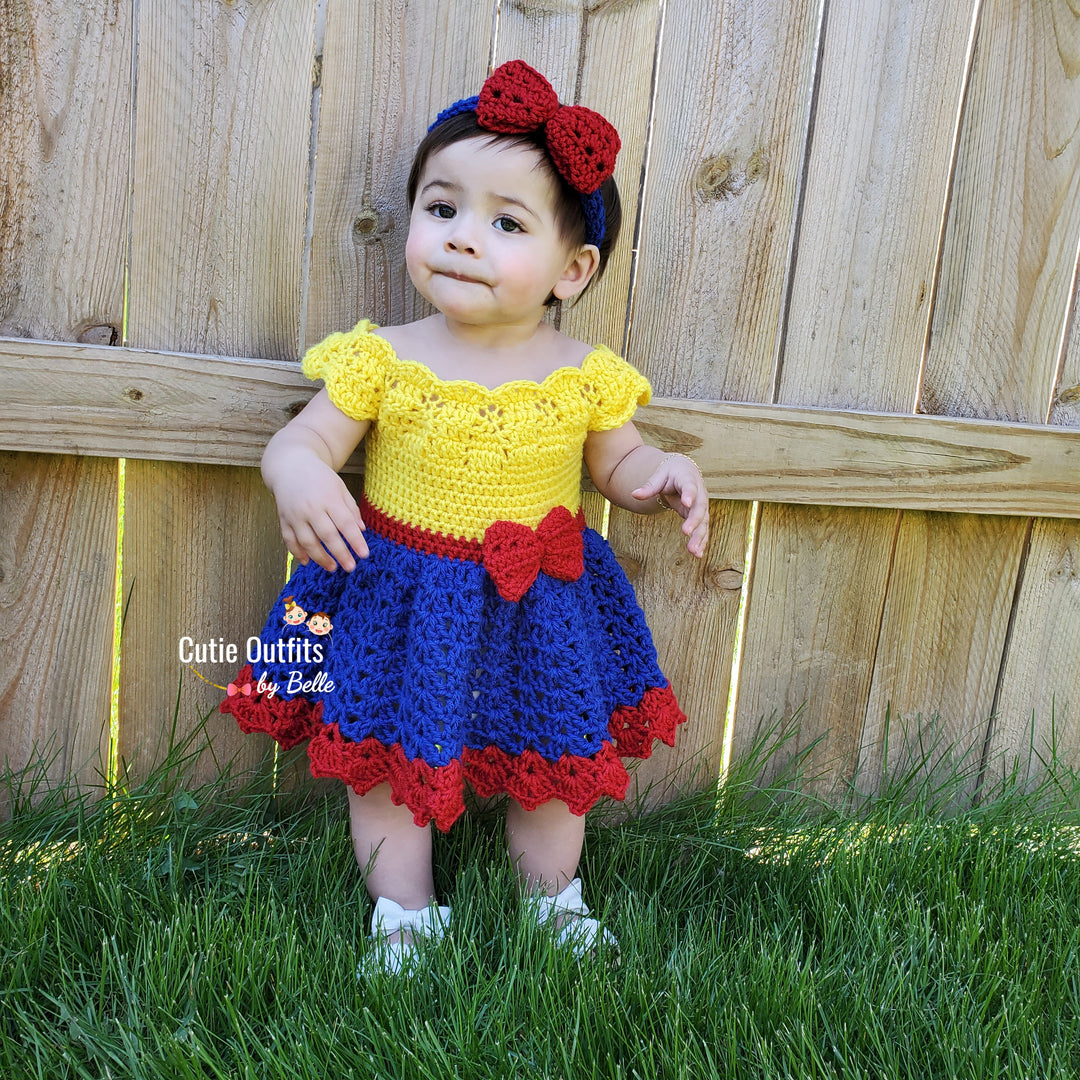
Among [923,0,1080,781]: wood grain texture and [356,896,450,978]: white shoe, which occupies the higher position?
[923,0,1080,781]: wood grain texture

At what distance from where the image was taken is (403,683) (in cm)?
149

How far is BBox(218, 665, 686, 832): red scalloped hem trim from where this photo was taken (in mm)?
1424

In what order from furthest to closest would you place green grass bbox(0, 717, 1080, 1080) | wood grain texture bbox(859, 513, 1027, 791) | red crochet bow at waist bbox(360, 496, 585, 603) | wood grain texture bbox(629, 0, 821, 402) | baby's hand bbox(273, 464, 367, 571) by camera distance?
wood grain texture bbox(859, 513, 1027, 791) → wood grain texture bbox(629, 0, 821, 402) → red crochet bow at waist bbox(360, 496, 585, 603) → baby's hand bbox(273, 464, 367, 571) → green grass bbox(0, 717, 1080, 1080)

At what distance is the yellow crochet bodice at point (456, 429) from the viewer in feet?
4.81

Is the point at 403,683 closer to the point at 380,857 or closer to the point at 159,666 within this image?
the point at 380,857

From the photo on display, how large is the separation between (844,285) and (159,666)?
1538mm

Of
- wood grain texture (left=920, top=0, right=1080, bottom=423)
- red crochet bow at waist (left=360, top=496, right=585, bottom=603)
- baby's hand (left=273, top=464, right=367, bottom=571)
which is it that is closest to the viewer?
baby's hand (left=273, top=464, right=367, bottom=571)

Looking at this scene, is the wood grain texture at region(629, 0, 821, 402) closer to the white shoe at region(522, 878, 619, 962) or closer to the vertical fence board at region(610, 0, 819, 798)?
the vertical fence board at region(610, 0, 819, 798)

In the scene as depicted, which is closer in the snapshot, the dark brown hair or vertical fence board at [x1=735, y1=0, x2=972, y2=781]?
the dark brown hair

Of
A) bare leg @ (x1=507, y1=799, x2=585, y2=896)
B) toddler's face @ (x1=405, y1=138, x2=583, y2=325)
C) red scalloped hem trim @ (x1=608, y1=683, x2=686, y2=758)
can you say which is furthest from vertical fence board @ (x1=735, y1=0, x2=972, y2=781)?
toddler's face @ (x1=405, y1=138, x2=583, y2=325)

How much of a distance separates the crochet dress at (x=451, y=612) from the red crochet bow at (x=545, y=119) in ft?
1.01

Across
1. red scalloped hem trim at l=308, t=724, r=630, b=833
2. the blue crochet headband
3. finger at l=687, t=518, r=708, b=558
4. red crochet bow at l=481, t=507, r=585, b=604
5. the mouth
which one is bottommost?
red scalloped hem trim at l=308, t=724, r=630, b=833

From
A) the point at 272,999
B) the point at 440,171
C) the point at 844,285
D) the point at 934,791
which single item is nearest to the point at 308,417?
the point at 440,171

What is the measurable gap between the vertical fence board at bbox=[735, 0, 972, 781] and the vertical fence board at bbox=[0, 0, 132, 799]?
1279mm
